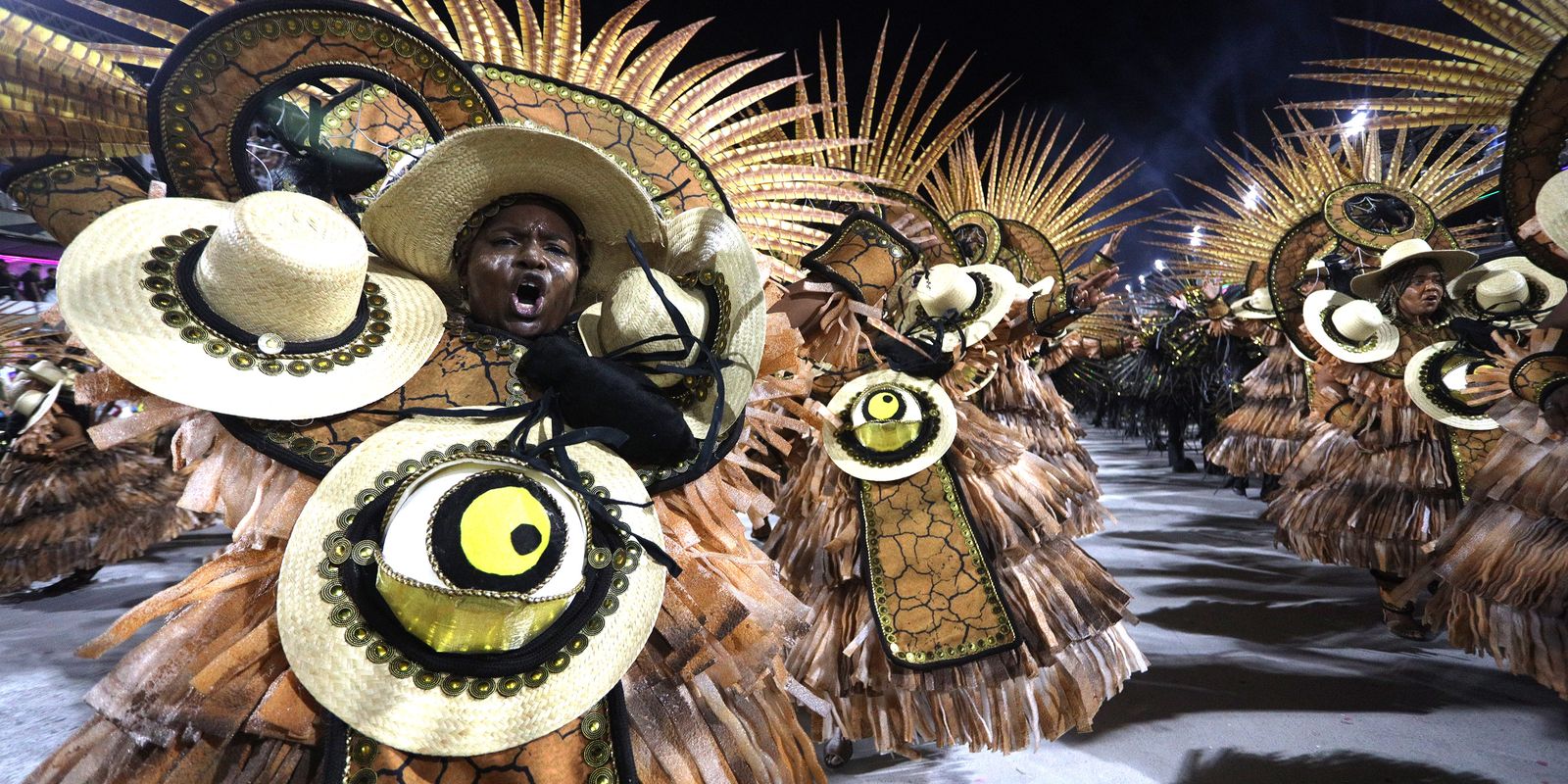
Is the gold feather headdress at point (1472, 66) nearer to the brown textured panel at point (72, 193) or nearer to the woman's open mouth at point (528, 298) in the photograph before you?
the woman's open mouth at point (528, 298)

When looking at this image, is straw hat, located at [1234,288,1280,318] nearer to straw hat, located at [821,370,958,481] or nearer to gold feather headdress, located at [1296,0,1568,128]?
gold feather headdress, located at [1296,0,1568,128]

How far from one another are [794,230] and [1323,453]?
4.39m

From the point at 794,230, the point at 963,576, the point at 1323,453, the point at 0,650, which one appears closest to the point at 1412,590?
the point at 1323,453

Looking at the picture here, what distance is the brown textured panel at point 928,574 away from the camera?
96.8 inches

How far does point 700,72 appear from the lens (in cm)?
165

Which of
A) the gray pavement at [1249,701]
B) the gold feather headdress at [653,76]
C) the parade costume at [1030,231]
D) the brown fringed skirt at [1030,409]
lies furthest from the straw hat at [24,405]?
the brown fringed skirt at [1030,409]

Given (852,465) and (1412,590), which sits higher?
(1412,590)

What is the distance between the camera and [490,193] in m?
1.19

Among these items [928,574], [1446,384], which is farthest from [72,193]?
[1446,384]

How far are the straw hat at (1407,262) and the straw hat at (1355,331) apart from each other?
0.33 ft

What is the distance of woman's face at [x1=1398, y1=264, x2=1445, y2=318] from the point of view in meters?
3.73

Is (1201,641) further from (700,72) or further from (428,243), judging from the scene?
(428,243)

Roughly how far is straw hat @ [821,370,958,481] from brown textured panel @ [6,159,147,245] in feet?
6.53

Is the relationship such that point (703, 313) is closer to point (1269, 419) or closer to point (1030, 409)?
point (1030, 409)
